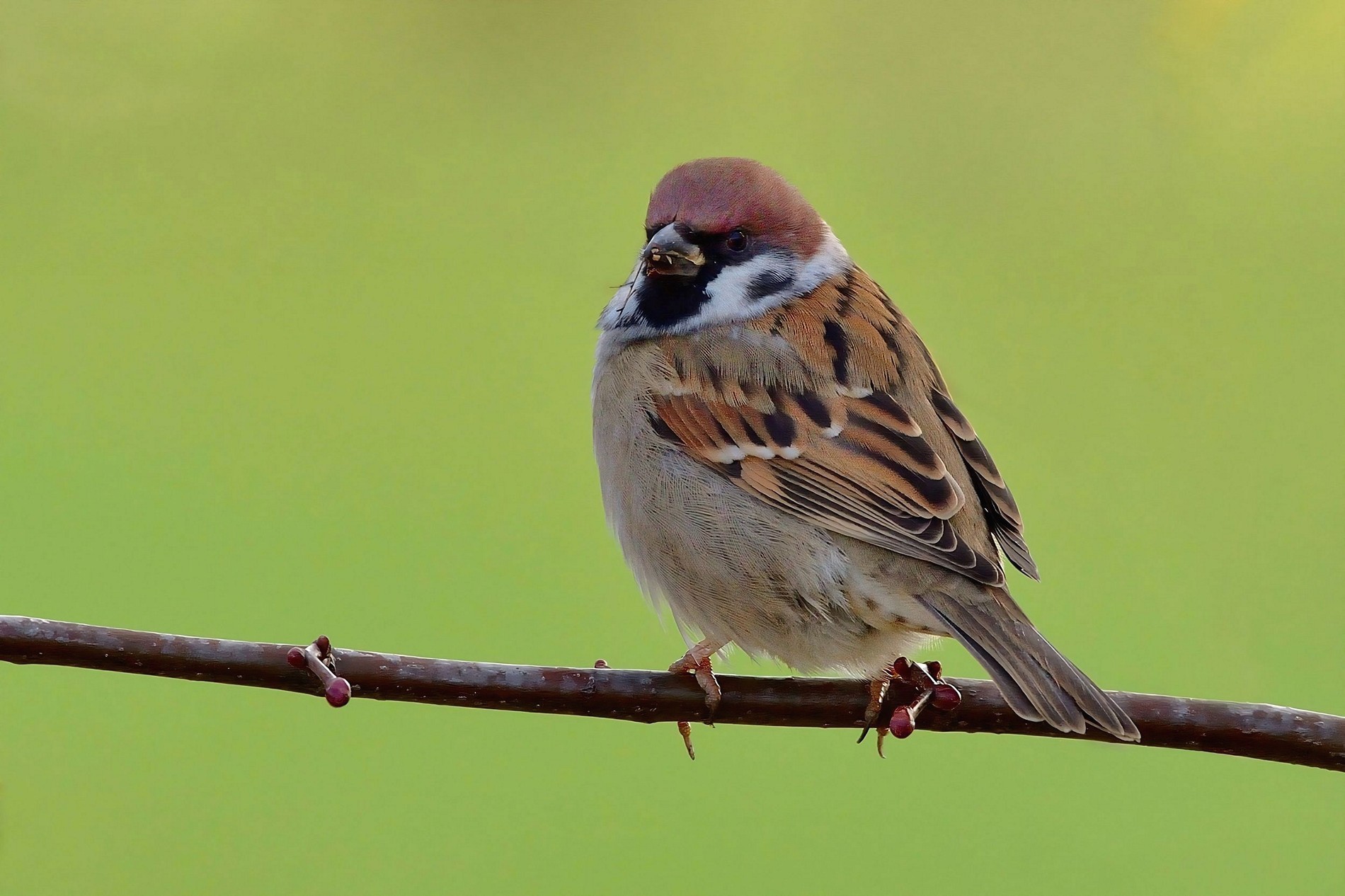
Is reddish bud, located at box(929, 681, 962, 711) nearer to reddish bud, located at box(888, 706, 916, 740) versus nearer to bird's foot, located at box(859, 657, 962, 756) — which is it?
bird's foot, located at box(859, 657, 962, 756)

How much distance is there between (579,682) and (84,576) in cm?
190

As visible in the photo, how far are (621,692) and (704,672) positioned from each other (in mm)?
155

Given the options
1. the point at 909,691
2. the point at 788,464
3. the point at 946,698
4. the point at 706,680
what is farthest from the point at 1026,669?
the point at 788,464

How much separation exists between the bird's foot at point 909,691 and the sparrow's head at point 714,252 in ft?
2.62

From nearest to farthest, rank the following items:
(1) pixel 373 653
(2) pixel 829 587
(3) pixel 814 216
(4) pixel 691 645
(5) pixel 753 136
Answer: (1) pixel 373 653, (2) pixel 829 587, (4) pixel 691 645, (3) pixel 814 216, (5) pixel 753 136

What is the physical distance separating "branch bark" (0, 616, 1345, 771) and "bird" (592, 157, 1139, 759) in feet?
0.21

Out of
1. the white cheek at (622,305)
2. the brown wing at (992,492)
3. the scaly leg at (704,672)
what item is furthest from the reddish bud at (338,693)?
the brown wing at (992,492)

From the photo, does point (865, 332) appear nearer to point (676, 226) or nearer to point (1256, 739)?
point (676, 226)

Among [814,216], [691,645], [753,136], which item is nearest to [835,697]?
[691,645]

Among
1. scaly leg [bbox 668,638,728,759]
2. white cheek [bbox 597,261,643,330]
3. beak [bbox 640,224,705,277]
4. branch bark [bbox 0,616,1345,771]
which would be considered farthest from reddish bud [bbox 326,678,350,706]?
white cheek [bbox 597,261,643,330]

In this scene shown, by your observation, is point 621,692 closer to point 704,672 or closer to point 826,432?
point 704,672

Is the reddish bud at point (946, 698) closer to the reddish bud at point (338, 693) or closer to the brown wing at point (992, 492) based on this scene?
the brown wing at point (992, 492)

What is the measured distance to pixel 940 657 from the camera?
3.06 m

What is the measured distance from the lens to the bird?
231 centimetres
